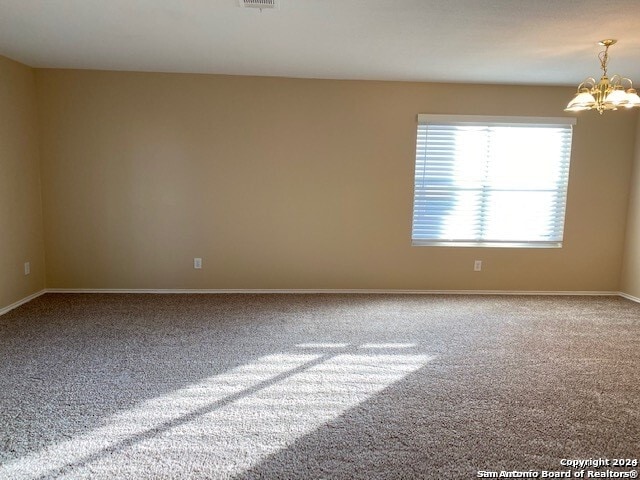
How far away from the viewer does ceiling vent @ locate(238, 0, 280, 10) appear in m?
2.47

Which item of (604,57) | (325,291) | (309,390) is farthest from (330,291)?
(604,57)

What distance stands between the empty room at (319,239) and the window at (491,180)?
1.0 inches

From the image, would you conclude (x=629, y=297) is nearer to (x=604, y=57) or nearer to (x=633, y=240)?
(x=633, y=240)

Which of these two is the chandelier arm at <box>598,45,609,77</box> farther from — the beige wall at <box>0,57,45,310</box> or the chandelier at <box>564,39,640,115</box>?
the beige wall at <box>0,57,45,310</box>

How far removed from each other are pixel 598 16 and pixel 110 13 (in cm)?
317

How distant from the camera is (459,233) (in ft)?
15.8

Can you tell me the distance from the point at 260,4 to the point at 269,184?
224cm

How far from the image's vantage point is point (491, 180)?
4730 mm

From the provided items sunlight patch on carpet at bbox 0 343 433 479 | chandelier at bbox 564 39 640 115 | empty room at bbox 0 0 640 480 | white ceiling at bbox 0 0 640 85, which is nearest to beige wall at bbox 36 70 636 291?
empty room at bbox 0 0 640 480

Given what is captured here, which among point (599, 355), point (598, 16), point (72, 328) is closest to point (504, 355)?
point (599, 355)

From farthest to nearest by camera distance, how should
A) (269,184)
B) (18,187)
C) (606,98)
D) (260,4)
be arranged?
(269,184)
(18,187)
(606,98)
(260,4)

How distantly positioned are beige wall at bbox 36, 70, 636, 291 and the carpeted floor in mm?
653

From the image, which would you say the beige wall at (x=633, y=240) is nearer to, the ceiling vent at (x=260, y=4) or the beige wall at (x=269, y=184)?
the beige wall at (x=269, y=184)

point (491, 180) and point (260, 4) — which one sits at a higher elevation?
point (260, 4)
